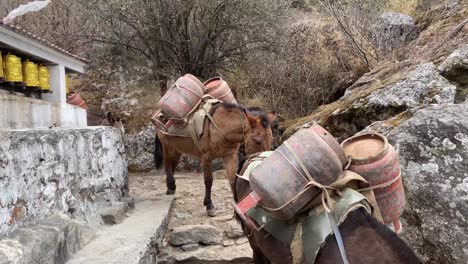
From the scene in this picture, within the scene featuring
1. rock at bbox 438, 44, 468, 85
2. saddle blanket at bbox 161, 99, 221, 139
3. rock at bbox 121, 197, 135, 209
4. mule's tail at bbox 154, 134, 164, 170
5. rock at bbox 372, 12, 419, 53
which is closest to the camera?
rock at bbox 438, 44, 468, 85

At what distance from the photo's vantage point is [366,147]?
278 cm

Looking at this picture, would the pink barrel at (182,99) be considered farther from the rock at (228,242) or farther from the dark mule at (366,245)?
the dark mule at (366,245)

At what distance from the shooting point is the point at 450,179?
358 centimetres

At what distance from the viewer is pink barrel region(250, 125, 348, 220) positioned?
2430mm

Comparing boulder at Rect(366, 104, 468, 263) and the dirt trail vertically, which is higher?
boulder at Rect(366, 104, 468, 263)

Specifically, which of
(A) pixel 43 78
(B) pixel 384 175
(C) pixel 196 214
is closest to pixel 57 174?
(A) pixel 43 78

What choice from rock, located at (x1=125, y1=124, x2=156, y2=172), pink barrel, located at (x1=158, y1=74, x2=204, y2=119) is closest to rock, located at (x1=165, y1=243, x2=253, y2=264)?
pink barrel, located at (x1=158, y1=74, x2=204, y2=119)

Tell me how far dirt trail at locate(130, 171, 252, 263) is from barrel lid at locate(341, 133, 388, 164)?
285cm

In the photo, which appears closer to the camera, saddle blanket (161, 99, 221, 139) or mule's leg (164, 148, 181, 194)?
saddle blanket (161, 99, 221, 139)

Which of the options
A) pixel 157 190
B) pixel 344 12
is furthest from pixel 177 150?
pixel 344 12

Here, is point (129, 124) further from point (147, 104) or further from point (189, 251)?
point (189, 251)

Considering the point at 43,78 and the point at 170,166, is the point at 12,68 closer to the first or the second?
the point at 43,78

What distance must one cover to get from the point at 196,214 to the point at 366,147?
450cm

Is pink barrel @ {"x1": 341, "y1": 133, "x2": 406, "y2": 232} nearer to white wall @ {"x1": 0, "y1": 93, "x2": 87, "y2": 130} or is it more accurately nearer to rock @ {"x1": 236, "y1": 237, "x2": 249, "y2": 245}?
white wall @ {"x1": 0, "y1": 93, "x2": 87, "y2": 130}
